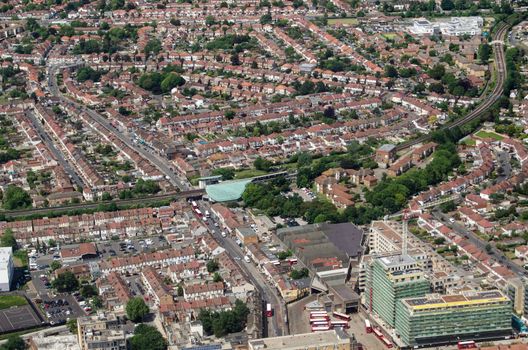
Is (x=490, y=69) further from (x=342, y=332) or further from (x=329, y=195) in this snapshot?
(x=342, y=332)

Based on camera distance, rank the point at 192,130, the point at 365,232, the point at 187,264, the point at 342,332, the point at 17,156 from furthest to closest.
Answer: the point at 192,130 → the point at 17,156 → the point at 365,232 → the point at 187,264 → the point at 342,332

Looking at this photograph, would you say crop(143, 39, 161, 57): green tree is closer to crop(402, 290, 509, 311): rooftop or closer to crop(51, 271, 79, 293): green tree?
crop(51, 271, 79, 293): green tree

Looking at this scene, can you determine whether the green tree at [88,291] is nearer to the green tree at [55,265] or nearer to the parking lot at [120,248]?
the green tree at [55,265]

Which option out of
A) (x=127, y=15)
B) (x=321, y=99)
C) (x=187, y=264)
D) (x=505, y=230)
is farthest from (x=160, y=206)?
(x=127, y=15)

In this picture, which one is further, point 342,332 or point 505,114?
point 505,114

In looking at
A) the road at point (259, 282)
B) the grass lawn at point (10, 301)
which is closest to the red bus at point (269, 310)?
the road at point (259, 282)

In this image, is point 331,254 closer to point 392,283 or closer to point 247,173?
point 392,283

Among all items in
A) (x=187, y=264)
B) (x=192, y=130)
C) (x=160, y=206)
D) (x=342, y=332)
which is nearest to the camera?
(x=342, y=332)
